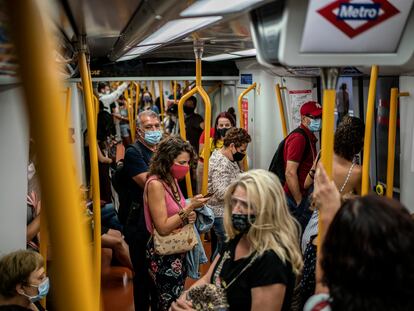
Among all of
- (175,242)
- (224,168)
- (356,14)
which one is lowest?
(175,242)

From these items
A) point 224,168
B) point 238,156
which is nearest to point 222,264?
point 224,168

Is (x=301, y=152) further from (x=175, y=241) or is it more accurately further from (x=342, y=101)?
(x=175, y=241)

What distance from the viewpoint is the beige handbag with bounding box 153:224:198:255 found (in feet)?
11.2

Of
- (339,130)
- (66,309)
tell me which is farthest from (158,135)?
(66,309)

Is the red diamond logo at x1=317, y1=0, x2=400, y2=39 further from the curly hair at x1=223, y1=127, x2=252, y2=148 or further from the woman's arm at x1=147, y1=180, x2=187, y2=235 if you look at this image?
the curly hair at x1=223, y1=127, x2=252, y2=148

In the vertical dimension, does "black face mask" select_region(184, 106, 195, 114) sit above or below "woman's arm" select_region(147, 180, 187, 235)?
above

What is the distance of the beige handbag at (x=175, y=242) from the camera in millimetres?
3416

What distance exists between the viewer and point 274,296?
2084mm

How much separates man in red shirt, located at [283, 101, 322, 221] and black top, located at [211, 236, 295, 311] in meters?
2.22

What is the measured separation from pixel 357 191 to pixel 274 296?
5.16 ft

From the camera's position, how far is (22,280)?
2.60 meters

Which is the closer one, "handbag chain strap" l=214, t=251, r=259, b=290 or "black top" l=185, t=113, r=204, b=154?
"handbag chain strap" l=214, t=251, r=259, b=290

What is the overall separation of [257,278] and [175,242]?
4.51 feet

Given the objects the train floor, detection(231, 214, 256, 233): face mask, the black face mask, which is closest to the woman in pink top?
detection(231, 214, 256, 233): face mask
